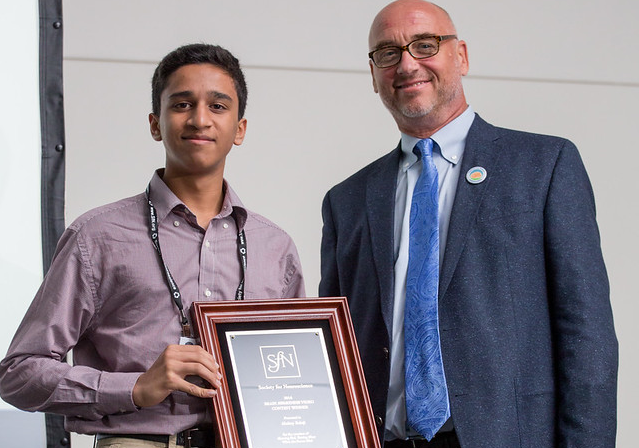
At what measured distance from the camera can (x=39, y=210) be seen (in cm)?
285

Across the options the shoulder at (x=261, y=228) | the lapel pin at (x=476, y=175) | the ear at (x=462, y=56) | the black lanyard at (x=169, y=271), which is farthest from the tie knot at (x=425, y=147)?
the black lanyard at (x=169, y=271)

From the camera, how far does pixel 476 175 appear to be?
78.5 inches

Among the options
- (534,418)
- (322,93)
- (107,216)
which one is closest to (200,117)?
(107,216)

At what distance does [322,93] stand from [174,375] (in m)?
2.14

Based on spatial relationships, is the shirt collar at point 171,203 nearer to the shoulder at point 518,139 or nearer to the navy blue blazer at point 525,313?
the navy blue blazer at point 525,313

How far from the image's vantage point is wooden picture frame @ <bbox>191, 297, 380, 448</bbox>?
1.71m

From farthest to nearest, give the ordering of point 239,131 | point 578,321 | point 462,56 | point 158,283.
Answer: point 462,56 < point 239,131 < point 578,321 < point 158,283

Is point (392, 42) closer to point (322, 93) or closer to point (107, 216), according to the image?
point (107, 216)

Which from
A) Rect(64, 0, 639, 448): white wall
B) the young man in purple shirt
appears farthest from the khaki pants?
Rect(64, 0, 639, 448): white wall

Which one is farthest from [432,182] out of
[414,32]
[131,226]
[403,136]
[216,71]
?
[131,226]

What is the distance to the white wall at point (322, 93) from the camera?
3326 mm

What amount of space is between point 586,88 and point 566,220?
212 centimetres

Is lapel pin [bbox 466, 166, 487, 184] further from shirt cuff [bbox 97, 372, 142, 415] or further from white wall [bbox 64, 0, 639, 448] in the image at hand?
white wall [bbox 64, 0, 639, 448]

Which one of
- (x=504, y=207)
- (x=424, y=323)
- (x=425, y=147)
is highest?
(x=425, y=147)
